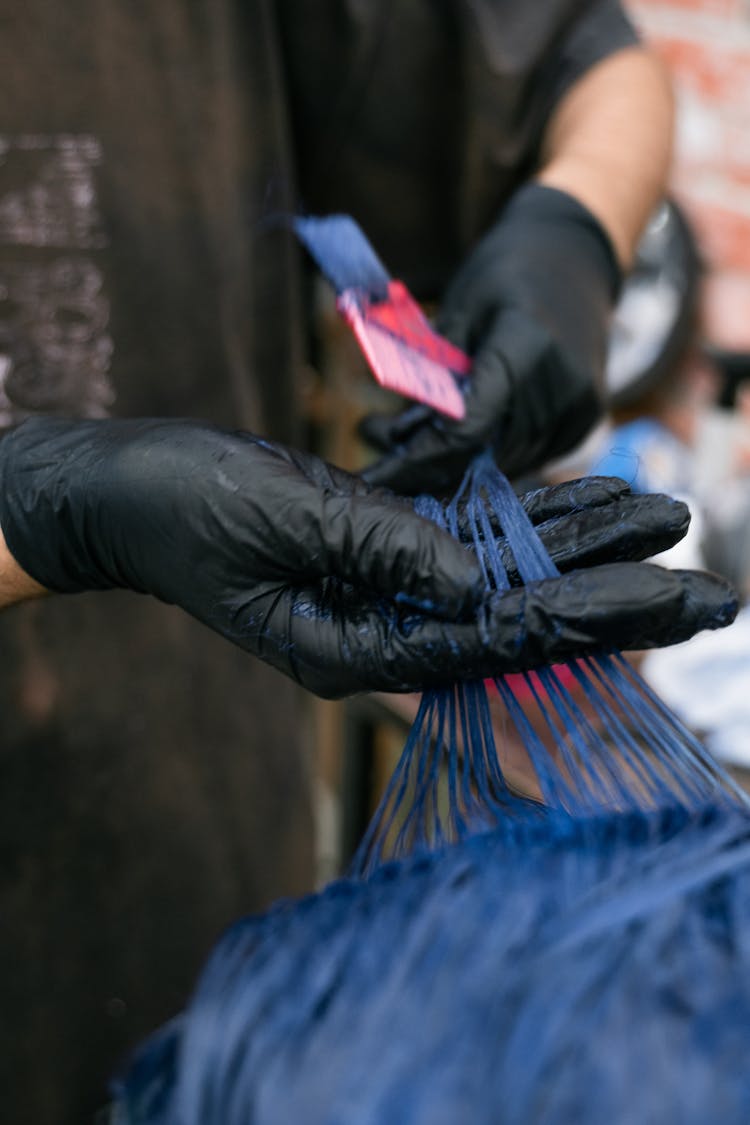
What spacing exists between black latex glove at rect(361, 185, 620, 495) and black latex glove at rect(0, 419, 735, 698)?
187mm

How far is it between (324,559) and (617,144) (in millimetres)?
643

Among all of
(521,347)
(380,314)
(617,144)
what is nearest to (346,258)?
(380,314)

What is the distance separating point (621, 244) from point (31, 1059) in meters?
0.89

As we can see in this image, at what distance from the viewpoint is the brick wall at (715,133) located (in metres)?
1.36

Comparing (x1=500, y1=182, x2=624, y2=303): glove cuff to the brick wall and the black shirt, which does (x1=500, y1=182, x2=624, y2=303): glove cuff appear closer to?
the black shirt

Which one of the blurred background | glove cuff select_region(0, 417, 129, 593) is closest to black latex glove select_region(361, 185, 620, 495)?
glove cuff select_region(0, 417, 129, 593)

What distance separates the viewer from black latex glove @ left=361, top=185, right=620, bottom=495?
69cm

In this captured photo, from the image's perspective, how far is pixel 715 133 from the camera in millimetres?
1407

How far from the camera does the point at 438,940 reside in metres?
0.35

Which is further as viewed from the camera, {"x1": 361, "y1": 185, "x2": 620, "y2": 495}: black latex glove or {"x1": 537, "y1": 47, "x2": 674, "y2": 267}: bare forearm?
{"x1": 537, "y1": 47, "x2": 674, "y2": 267}: bare forearm

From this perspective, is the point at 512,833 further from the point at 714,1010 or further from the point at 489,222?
the point at 489,222

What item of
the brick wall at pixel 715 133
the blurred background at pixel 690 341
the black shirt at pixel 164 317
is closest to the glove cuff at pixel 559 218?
the black shirt at pixel 164 317

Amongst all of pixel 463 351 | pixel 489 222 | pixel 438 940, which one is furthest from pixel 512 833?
pixel 489 222

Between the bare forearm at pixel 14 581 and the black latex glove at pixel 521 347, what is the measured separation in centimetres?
25
